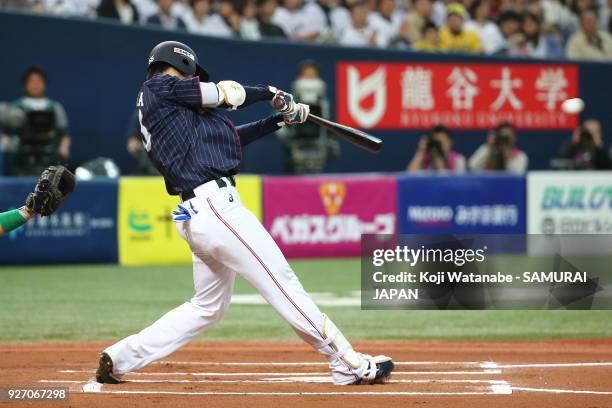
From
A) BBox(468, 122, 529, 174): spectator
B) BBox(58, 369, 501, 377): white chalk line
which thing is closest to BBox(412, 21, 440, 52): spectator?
BBox(468, 122, 529, 174): spectator

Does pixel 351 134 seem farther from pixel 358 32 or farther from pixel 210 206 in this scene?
pixel 358 32

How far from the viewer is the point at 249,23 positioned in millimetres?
16984

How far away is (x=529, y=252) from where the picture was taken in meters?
12.3

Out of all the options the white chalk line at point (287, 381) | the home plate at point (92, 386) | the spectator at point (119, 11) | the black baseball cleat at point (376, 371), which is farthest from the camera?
the spectator at point (119, 11)

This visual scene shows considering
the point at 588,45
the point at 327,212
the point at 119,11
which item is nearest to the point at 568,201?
the point at 327,212

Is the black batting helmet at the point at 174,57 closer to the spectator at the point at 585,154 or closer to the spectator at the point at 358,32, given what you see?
the spectator at the point at 585,154

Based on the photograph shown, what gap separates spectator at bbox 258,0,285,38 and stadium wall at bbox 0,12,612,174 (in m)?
0.42

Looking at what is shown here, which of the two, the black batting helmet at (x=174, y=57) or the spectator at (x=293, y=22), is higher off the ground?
the spectator at (x=293, y=22)

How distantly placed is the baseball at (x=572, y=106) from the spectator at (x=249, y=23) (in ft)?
16.9

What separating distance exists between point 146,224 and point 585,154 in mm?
6227

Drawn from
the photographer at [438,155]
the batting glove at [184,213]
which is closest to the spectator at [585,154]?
the photographer at [438,155]

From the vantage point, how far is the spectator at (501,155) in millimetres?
15328

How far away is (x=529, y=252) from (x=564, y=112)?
21.6 ft

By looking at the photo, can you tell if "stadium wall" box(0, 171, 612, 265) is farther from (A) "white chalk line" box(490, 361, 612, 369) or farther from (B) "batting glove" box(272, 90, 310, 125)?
(B) "batting glove" box(272, 90, 310, 125)
